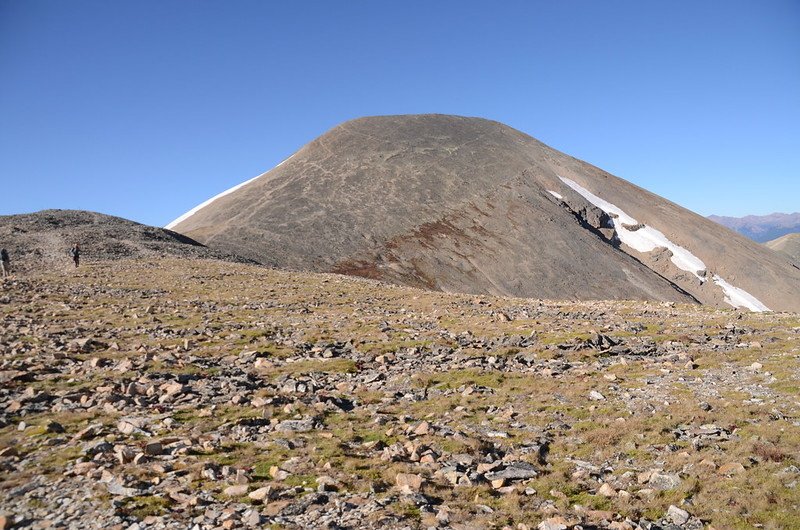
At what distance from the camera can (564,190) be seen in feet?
447

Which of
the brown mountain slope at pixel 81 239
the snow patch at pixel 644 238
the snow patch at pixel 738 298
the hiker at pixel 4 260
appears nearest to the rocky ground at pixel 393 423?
the hiker at pixel 4 260

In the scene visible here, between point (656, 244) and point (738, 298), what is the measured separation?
887 inches

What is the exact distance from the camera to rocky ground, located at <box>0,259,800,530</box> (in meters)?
9.72

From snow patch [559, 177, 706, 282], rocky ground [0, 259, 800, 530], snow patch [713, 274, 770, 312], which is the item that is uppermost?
snow patch [559, 177, 706, 282]

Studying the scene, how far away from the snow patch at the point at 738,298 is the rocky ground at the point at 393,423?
9396 cm

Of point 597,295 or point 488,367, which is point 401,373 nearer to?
point 488,367

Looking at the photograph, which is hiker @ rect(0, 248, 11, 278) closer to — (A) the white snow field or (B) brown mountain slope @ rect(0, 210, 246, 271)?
(B) brown mountain slope @ rect(0, 210, 246, 271)

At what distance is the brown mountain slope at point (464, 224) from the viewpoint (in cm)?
9681

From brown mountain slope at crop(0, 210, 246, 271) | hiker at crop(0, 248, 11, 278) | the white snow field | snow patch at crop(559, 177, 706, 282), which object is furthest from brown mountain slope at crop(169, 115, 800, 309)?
hiker at crop(0, 248, 11, 278)

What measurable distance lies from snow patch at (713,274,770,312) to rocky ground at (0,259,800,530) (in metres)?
94.0

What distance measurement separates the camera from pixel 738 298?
109375mm

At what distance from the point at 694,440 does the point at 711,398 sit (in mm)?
4025

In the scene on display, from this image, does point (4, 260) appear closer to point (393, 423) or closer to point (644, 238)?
point (393, 423)

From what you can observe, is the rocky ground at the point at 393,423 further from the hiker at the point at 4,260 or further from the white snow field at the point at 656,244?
the white snow field at the point at 656,244
